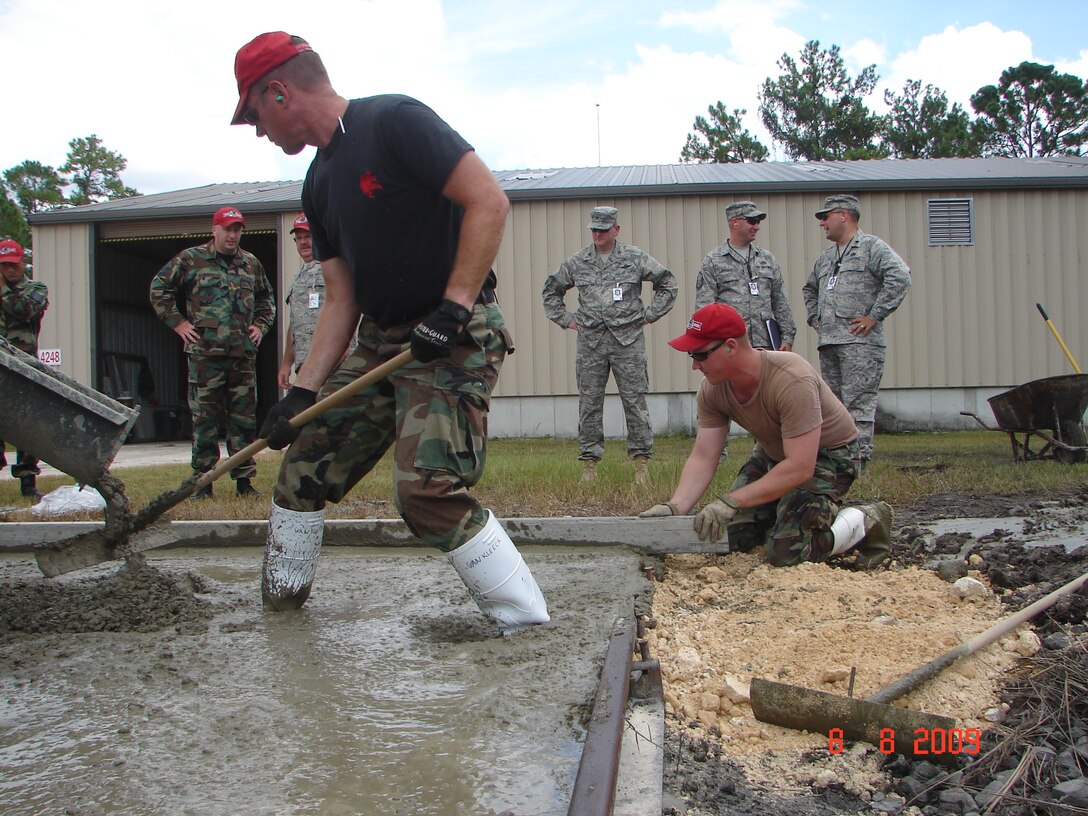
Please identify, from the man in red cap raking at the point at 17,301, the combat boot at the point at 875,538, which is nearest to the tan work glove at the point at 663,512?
the combat boot at the point at 875,538

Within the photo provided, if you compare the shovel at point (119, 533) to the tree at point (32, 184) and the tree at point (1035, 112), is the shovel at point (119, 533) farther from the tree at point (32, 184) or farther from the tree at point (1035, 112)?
the tree at point (32, 184)

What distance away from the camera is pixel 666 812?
1.59 metres

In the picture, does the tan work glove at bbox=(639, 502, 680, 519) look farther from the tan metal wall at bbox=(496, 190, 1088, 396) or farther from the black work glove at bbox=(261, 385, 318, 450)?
the tan metal wall at bbox=(496, 190, 1088, 396)

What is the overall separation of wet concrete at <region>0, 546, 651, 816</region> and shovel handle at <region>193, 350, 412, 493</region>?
0.46 metres

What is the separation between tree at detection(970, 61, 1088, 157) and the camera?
3781 cm

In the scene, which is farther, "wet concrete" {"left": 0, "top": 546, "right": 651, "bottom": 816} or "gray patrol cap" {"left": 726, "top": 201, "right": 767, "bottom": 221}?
"gray patrol cap" {"left": 726, "top": 201, "right": 767, "bottom": 221}

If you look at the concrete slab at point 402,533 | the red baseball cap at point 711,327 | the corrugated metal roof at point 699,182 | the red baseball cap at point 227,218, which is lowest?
the concrete slab at point 402,533

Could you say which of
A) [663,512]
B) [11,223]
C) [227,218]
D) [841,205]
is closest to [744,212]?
[841,205]

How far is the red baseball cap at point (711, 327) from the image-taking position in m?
3.31

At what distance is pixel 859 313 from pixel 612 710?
491 centimetres

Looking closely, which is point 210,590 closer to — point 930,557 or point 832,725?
point 832,725

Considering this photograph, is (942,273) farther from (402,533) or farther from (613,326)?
(402,533)

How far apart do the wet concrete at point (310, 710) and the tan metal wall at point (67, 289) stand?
1222 centimetres

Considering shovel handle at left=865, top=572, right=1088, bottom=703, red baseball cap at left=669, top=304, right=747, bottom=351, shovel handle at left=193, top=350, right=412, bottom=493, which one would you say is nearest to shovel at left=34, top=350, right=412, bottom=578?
shovel handle at left=193, top=350, right=412, bottom=493
